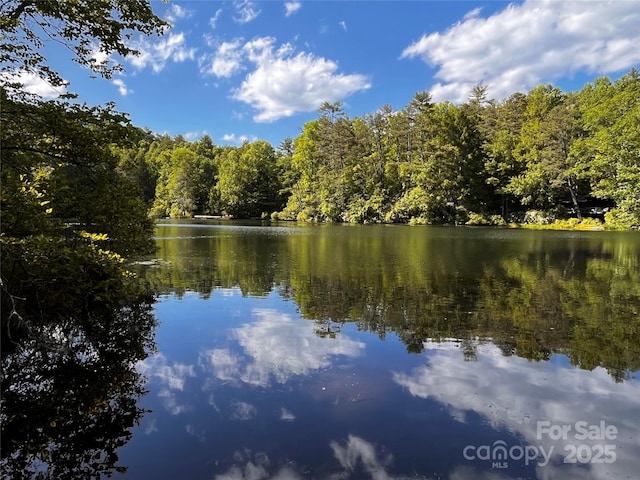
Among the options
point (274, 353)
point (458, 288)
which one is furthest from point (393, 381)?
point (458, 288)

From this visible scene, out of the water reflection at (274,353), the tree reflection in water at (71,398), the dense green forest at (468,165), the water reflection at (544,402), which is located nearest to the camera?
the tree reflection in water at (71,398)

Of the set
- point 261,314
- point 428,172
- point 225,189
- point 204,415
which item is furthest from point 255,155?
point 204,415

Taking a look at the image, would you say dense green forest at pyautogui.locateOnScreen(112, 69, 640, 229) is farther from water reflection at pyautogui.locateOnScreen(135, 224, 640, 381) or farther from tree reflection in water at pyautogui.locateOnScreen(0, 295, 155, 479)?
tree reflection in water at pyautogui.locateOnScreen(0, 295, 155, 479)

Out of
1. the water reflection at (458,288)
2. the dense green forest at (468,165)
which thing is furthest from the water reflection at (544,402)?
the dense green forest at (468,165)

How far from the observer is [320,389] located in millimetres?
6359

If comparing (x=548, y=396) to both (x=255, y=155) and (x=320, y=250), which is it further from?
(x=255, y=155)

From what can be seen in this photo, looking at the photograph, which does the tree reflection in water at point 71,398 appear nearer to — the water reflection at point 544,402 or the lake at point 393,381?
the lake at point 393,381

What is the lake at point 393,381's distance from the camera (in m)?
4.61

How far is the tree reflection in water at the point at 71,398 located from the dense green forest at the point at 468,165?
3295 centimetres

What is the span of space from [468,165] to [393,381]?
2068 inches

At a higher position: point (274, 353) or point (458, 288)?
point (458, 288)

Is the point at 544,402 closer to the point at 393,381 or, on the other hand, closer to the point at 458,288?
the point at 393,381

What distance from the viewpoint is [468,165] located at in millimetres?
54938

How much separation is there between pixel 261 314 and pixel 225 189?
7106cm
